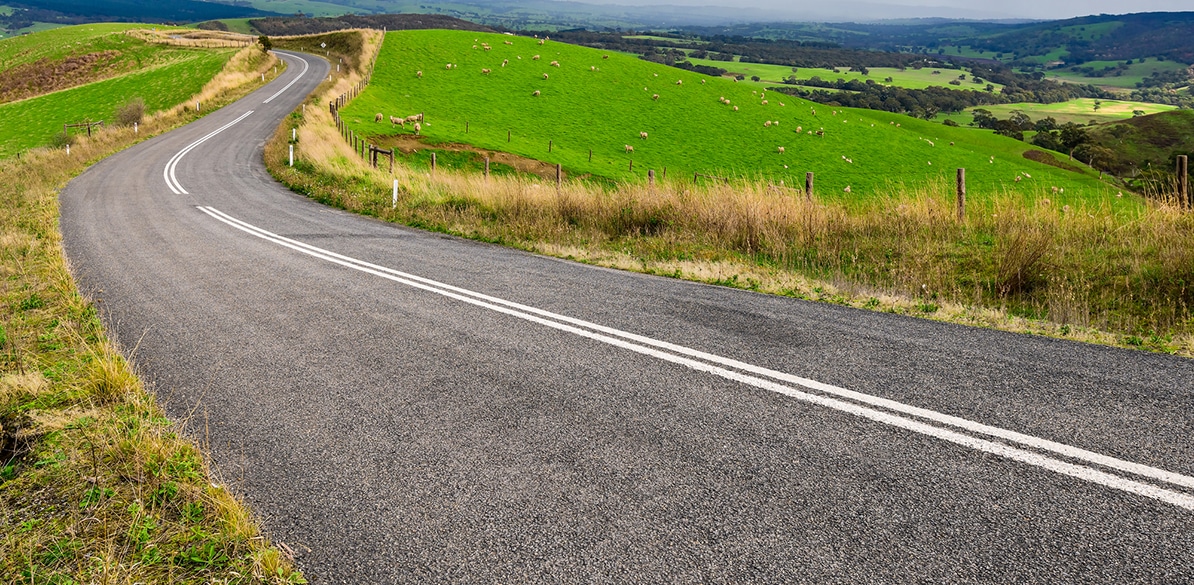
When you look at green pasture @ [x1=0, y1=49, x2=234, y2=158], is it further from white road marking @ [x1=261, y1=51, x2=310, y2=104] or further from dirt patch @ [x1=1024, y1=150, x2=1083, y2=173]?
dirt patch @ [x1=1024, y1=150, x2=1083, y2=173]

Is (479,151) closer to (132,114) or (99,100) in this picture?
(132,114)

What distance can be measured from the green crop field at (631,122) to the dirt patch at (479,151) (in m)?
0.73

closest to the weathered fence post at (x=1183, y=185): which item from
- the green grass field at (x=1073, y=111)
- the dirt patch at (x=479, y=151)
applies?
the dirt patch at (x=479, y=151)

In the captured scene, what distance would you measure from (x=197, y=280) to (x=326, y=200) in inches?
415

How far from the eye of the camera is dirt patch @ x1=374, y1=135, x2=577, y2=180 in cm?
4100

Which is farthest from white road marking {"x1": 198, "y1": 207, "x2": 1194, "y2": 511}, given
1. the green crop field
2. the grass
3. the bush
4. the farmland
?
the farmland

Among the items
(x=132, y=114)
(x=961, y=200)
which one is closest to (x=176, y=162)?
(x=132, y=114)

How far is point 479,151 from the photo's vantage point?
43.2 metres

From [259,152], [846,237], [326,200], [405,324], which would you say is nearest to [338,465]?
[405,324]

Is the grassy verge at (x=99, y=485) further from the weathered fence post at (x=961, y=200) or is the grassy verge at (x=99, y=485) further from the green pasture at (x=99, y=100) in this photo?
the green pasture at (x=99, y=100)

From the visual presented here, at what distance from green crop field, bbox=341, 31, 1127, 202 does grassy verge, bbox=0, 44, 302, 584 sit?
122 ft

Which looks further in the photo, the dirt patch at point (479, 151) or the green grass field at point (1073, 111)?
the green grass field at point (1073, 111)

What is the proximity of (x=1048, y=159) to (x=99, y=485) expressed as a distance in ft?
295

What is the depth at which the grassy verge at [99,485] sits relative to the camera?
3.53m
